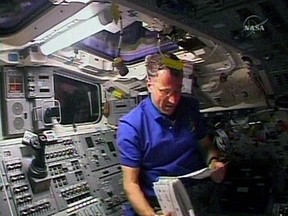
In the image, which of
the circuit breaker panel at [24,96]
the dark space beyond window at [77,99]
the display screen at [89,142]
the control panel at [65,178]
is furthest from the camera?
the dark space beyond window at [77,99]

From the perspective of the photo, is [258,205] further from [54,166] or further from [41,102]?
[41,102]

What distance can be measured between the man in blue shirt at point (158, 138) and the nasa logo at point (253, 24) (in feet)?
1.66

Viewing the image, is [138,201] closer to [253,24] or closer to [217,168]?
[217,168]

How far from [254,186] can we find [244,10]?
2425 millimetres

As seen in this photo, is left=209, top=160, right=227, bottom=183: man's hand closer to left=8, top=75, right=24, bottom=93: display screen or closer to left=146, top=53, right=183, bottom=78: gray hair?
left=146, top=53, right=183, bottom=78: gray hair

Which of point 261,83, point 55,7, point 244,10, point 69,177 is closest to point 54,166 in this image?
point 69,177

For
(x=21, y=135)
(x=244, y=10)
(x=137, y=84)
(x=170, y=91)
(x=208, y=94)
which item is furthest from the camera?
(x=137, y=84)

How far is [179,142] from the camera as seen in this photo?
2645 mm

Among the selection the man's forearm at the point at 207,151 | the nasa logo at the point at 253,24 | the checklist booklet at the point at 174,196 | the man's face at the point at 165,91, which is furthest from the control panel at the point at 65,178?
the nasa logo at the point at 253,24

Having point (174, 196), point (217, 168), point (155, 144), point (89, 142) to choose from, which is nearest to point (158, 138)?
point (155, 144)

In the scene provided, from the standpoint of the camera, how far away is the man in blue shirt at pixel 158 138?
2.54 m

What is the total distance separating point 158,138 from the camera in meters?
2.60

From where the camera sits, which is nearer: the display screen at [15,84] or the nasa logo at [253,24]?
the nasa logo at [253,24]

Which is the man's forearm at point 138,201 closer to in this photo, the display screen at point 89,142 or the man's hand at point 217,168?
the man's hand at point 217,168
